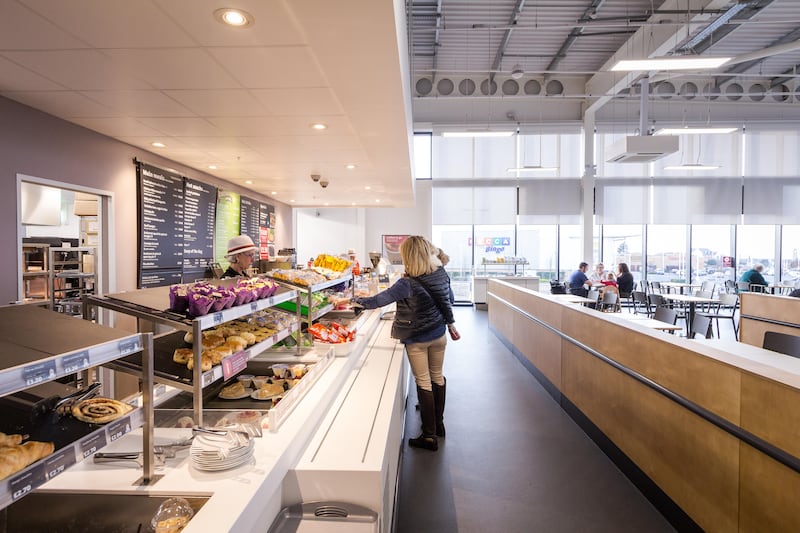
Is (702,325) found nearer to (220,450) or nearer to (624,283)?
(624,283)

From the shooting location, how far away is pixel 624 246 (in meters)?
13.7

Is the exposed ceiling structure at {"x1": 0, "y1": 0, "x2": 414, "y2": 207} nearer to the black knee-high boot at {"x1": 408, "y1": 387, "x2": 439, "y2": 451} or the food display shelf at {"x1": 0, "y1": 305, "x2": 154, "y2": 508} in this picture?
the food display shelf at {"x1": 0, "y1": 305, "x2": 154, "y2": 508}

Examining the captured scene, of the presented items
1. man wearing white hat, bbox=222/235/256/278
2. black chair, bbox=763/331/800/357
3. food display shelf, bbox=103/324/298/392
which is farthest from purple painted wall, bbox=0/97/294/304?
black chair, bbox=763/331/800/357

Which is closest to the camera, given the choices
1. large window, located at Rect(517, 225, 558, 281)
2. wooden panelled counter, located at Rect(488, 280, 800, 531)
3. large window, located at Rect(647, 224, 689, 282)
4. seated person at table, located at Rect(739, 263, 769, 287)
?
wooden panelled counter, located at Rect(488, 280, 800, 531)

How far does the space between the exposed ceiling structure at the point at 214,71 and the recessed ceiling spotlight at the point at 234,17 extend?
0.03 m

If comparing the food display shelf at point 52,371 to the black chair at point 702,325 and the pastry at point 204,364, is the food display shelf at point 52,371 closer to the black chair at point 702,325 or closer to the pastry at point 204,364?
the pastry at point 204,364

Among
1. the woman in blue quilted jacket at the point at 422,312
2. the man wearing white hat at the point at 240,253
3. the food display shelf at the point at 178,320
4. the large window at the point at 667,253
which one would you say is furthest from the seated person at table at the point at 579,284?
the food display shelf at the point at 178,320

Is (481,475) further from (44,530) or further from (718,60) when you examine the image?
(718,60)

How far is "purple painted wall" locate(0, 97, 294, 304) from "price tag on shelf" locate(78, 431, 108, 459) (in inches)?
124

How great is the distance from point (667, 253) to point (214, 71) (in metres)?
14.4

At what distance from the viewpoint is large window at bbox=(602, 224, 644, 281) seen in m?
13.6

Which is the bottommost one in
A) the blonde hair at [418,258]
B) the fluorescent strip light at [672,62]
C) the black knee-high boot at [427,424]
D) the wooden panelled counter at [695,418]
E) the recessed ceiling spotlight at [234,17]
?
the black knee-high boot at [427,424]

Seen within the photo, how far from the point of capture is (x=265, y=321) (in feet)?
9.06

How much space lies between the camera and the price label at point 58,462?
38.8 inches
